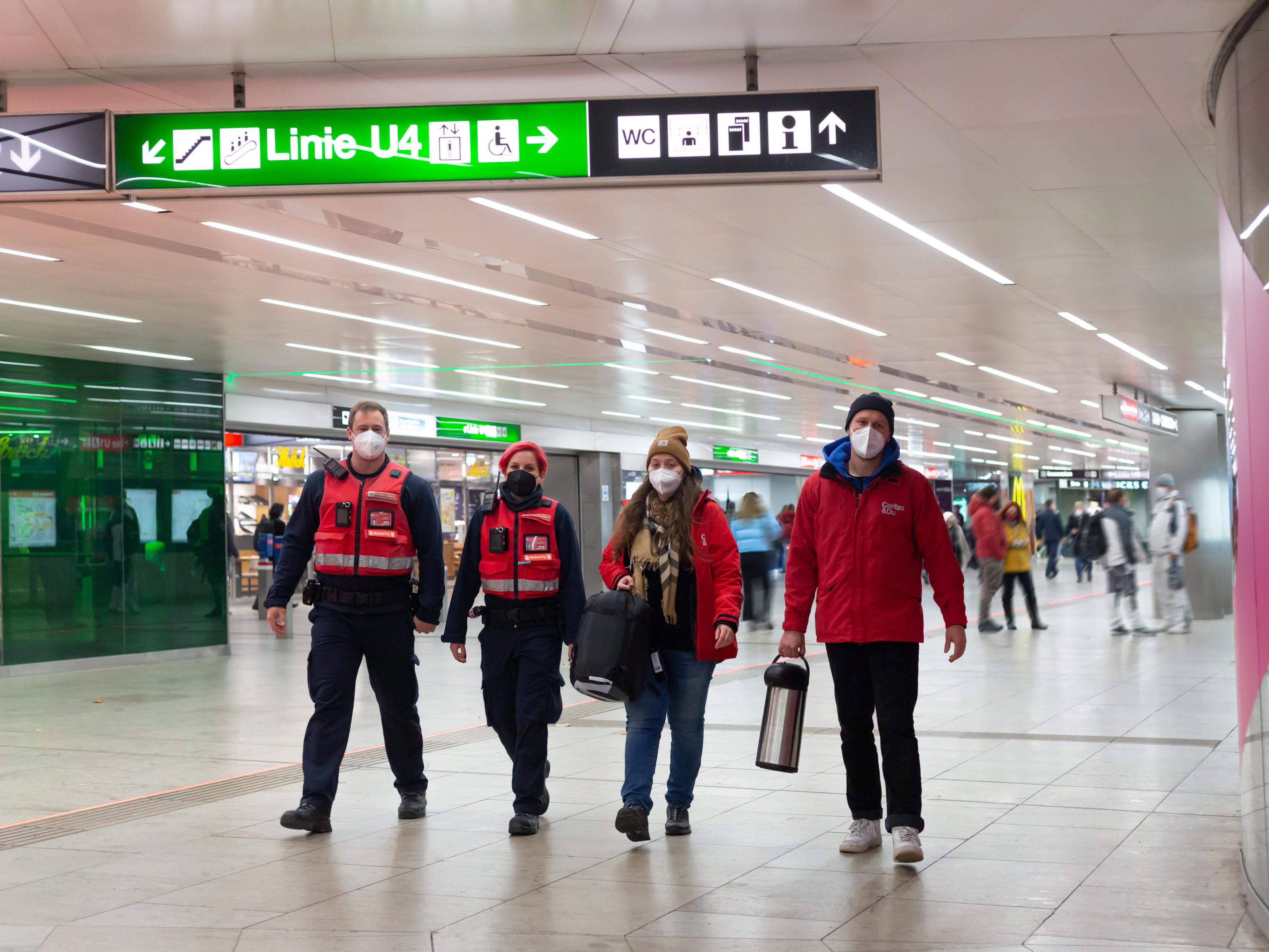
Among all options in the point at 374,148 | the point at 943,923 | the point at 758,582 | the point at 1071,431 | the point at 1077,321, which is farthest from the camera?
the point at 1071,431

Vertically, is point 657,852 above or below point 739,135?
below

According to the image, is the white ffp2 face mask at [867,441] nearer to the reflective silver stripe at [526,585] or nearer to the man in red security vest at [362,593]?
the reflective silver stripe at [526,585]

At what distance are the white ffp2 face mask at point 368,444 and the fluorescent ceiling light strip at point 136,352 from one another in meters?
8.96

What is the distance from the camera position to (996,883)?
4.61 meters

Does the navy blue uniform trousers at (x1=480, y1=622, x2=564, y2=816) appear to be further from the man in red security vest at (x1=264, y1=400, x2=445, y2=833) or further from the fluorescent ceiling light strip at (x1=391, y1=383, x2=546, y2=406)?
the fluorescent ceiling light strip at (x1=391, y1=383, x2=546, y2=406)

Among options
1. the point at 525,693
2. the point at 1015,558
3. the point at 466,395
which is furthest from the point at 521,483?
the point at 466,395

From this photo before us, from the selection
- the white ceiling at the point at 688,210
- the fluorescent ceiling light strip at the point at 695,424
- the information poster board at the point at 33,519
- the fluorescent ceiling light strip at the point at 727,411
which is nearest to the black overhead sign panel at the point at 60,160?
the white ceiling at the point at 688,210

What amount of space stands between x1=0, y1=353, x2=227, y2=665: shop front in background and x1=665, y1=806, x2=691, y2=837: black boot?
10.6 m

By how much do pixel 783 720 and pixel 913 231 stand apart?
15.9 feet

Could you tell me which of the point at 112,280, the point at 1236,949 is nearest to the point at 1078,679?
the point at 1236,949

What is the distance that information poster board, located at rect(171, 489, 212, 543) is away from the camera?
15.6 m

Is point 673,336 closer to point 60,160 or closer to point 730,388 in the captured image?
point 730,388

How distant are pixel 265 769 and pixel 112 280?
4825 millimetres

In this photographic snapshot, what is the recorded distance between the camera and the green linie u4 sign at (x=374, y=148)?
5.02m
